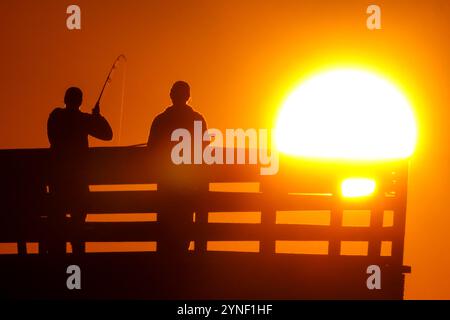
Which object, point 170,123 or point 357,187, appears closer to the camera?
point 357,187

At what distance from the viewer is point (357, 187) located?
8531mm

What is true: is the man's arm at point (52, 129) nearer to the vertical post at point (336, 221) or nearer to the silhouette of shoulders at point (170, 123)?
the silhouette of shoulders at point (170, 123)

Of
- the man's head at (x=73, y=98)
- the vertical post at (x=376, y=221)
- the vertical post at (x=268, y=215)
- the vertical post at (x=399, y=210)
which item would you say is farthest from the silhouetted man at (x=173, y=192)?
the vertical post at (x=399, y=210)

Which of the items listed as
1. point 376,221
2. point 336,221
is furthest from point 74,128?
point 376,221

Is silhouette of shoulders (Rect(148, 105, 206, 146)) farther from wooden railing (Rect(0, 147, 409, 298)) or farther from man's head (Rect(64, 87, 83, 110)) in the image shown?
man's head (Rect(64, 87, 83, 110))

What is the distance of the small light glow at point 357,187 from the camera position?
8492 mm

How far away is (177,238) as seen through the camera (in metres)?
8.57

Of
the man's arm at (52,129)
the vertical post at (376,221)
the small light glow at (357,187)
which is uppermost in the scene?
the man's arm at (52,129)

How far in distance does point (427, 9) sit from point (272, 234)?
35.1ft

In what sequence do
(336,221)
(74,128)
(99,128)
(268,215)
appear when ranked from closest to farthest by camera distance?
(268,215)
(336,221)
(74,128)
(99,128)

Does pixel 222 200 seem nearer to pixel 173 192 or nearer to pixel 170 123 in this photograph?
pixel 173 192

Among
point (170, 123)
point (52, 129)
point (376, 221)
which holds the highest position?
point (170, 123)

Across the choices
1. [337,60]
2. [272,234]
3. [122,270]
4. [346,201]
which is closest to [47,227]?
[122,270]
